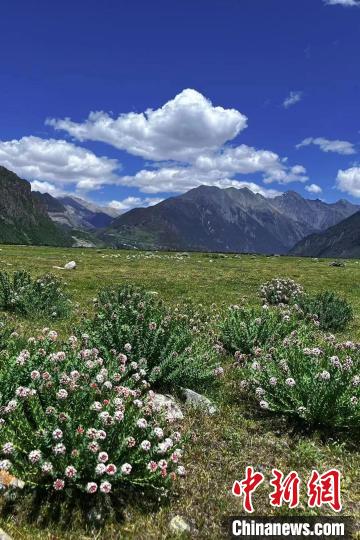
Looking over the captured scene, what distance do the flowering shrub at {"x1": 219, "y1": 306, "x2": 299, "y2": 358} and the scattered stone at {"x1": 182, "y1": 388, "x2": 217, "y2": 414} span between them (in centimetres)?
279

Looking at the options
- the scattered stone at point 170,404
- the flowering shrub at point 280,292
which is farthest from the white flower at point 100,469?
the flowering shrub at point 280,292

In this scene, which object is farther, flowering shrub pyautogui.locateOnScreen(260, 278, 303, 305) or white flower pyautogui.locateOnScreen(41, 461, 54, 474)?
flowering shrub pyautogui.locateOnScreen(260, 278, 303, 305)

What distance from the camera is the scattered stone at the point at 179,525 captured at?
210 inches

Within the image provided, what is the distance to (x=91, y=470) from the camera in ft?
17.7

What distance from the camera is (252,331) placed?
12.1 metres

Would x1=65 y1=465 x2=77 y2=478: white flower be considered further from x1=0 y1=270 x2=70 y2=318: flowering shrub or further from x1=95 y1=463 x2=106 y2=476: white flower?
x1=0 y1=270 x2=70 y2=318: flowering shrub

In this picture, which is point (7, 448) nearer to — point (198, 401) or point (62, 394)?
point (62, 394)

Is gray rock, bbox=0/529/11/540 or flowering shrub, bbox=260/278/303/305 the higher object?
flowering shrub, bbox=260/278/303/305

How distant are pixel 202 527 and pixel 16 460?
2.31m

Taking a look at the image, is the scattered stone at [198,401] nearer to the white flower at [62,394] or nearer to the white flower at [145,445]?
the white flower at [145,445]

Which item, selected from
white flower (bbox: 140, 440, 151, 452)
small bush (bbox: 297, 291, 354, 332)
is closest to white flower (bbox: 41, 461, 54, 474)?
white flower (bbox: 140, 440, 151, 452)

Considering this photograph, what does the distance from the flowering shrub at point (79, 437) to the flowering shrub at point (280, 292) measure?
1574 centimetres

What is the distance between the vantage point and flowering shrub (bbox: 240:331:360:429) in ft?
25.1

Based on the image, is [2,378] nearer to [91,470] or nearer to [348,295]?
[91,470]
